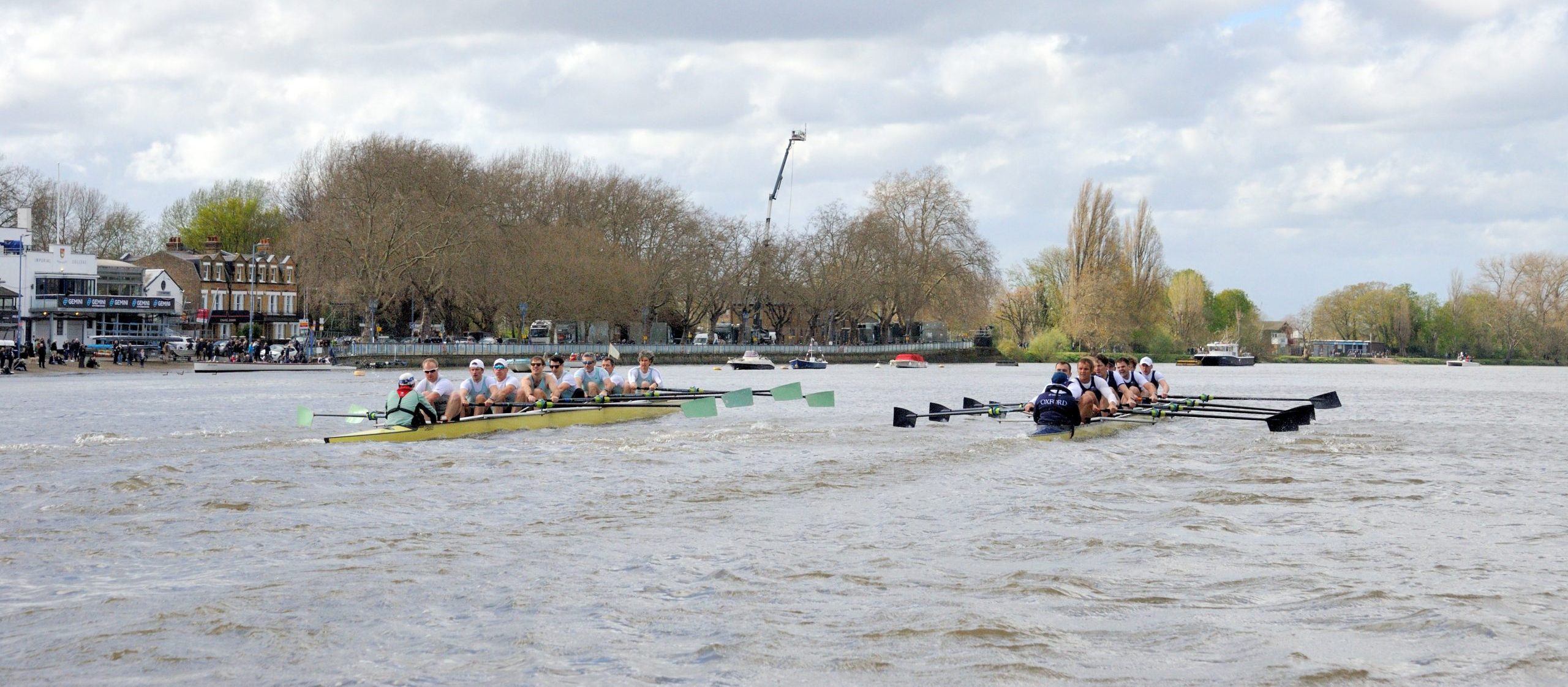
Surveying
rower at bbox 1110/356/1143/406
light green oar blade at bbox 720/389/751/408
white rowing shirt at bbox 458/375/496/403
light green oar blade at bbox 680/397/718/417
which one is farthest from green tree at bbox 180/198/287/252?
rower at bbox 1110/356/1143/406

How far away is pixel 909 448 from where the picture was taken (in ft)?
67.2

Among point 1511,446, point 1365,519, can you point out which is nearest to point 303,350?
point 1511,446

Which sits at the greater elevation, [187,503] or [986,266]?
[986,266]

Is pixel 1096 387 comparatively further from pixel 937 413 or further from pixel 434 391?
pixel 434 391

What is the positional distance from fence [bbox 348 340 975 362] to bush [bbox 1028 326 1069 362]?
7.16m

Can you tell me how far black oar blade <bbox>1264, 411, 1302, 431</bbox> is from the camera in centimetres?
2316

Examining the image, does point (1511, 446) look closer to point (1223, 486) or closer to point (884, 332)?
point (1223, 486)

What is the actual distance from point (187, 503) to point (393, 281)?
2034 inches

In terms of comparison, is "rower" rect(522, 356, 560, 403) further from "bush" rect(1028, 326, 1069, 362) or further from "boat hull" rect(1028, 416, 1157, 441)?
"bush" rect(1028, 326, 1069, 362)

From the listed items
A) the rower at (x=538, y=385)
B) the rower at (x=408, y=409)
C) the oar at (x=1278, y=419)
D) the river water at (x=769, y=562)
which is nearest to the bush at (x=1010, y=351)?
the oar at (x=1278, y=419)

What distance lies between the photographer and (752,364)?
6988 centimetres

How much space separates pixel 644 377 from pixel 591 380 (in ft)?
4.28

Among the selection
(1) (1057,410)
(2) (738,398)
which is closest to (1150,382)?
(1) (1057,410)

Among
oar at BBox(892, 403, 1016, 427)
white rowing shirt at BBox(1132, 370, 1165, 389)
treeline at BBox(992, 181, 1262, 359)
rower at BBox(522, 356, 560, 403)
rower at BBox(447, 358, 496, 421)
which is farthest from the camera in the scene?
treeline at BBox(992, 181, 1262, 359)
